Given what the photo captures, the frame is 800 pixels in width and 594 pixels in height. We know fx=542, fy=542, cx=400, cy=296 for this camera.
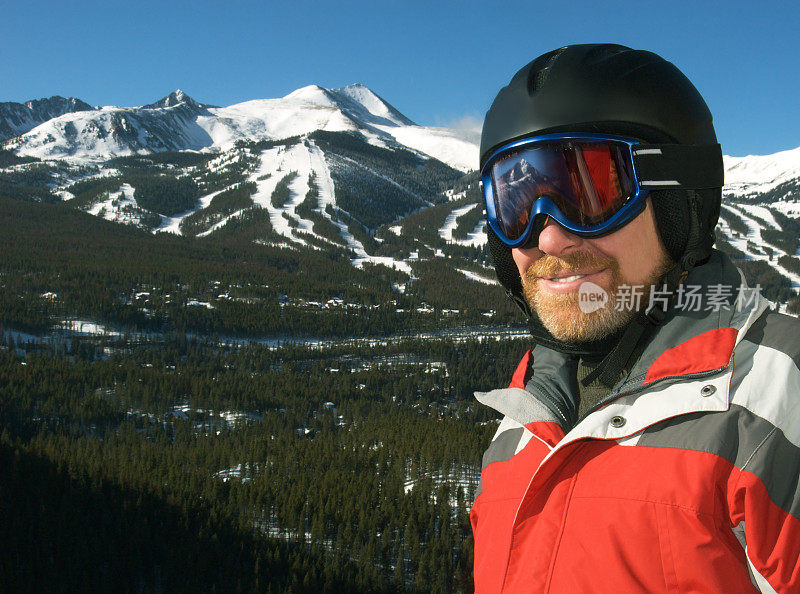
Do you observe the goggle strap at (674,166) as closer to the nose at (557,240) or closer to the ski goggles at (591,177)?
the ski goggles at (591,177)

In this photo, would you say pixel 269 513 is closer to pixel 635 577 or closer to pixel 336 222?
pixel 635 577

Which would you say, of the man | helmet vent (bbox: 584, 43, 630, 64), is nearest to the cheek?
the man

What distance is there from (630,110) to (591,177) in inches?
16.5

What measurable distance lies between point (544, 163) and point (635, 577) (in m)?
2.16

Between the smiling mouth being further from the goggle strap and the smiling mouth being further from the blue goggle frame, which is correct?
the goggle strap

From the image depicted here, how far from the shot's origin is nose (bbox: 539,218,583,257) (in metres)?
2.88

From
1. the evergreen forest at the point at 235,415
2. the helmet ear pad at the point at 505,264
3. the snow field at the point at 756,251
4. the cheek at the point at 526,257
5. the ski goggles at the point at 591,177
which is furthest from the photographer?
the snow field at the point at 756,251

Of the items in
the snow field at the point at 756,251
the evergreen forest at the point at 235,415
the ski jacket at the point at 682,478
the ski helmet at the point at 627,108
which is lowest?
the evergreen forest at the point at 235,415

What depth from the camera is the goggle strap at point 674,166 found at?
112 inches

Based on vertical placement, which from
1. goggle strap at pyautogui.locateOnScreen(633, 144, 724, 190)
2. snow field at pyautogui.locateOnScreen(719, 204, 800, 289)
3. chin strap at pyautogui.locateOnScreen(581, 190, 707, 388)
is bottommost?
chin strap at pyautogui.locateOnScreen(581, 190, 707, 388)

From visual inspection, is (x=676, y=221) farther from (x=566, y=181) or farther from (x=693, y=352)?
(x=693, y=352)

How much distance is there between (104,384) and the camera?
8525 centimetres

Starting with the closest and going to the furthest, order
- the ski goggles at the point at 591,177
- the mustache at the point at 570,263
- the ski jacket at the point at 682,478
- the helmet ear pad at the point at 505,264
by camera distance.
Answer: the ski jacket at the point at 682,478 → the mustache at the point at 570,263 → the ski goggles at the point at 591,177 → the helmet ear pad at the point at 505,264

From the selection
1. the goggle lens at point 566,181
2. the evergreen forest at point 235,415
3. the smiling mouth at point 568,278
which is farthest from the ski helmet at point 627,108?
the evergreen forest at point 235,415
